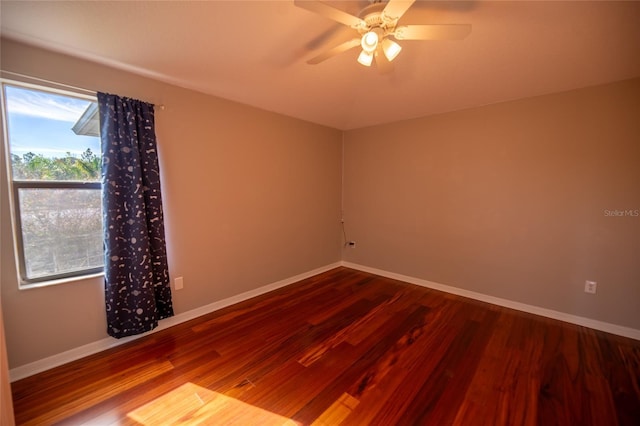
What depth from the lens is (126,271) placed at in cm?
214

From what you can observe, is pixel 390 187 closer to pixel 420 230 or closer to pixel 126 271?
pixel 420 230

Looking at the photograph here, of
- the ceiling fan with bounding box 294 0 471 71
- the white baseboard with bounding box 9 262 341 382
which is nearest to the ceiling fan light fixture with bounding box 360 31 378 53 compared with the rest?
the ceiling fan with bounding box 294 0 471 71

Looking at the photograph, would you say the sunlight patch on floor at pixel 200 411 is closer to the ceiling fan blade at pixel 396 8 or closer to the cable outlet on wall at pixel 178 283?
the cable outlet on wall at pixel 178 283

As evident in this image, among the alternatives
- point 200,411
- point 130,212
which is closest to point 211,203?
point 130,212

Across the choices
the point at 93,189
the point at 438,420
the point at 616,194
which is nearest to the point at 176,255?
the point at 93,189

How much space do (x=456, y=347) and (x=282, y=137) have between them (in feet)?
9.54

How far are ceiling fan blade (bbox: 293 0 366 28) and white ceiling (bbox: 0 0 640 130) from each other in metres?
0.23

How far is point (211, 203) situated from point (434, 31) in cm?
238

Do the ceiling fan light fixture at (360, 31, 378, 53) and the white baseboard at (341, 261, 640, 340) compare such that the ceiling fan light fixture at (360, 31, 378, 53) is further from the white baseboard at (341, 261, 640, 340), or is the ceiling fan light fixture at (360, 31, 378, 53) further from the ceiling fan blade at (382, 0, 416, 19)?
the white baseboard at (341, 261, 640, 340)

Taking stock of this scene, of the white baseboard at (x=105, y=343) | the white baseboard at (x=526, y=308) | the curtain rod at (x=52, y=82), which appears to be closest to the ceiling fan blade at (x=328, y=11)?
the curtain rod at (x=52, y=82)

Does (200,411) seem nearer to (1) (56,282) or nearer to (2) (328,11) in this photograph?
(1) (56,282)

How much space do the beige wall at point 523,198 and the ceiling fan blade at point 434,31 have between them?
6.29 feet

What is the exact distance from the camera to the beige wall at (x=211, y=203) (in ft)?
6.01

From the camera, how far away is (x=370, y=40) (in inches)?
Answer: 56.3
